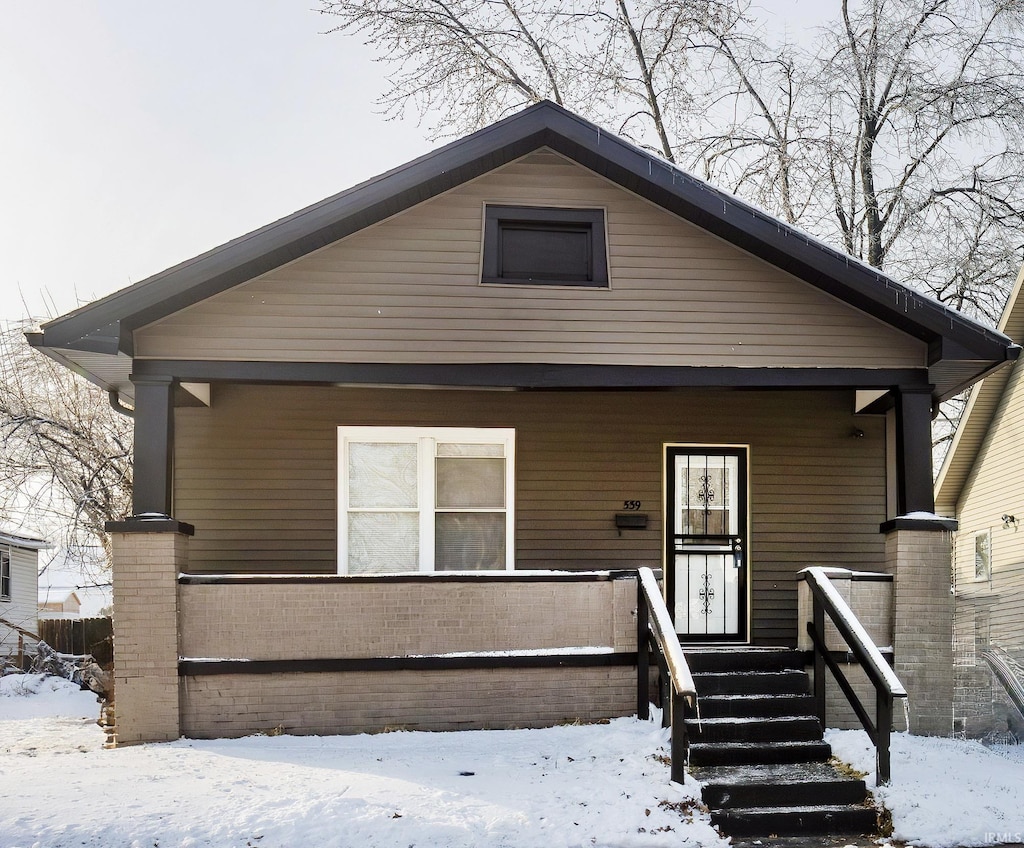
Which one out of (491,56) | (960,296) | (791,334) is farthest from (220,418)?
(960,296)

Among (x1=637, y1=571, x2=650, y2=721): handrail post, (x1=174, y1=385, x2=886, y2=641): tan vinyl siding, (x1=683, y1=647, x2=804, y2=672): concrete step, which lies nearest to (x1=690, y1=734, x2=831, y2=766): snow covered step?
(x1=637, y1=571, x2=650, y2=721): handrail post

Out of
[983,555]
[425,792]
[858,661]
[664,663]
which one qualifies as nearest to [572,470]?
[664,663]

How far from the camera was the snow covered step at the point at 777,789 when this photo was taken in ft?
23.5

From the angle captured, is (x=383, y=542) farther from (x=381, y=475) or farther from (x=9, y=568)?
(x=9, y=568)

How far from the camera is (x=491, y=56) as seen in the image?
66.3 ft

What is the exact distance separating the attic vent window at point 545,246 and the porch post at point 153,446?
3.12 m

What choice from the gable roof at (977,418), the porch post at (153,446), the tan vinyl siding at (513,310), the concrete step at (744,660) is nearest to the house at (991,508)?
the gable roof at (977,418)

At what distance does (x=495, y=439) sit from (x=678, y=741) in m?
4.24

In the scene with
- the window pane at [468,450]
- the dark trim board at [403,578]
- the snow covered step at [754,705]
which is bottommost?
the snow covered step at [754,705]

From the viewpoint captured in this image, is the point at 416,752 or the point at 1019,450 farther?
the point at 1019,450

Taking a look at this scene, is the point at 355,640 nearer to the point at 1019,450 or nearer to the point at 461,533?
the point at 461,533

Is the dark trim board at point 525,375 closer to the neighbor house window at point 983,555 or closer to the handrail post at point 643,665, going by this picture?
the handrail post at point 643,665

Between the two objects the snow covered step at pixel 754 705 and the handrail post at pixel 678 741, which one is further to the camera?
the snow covered step at pixel 754 705

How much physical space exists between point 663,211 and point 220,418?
4.95 m
